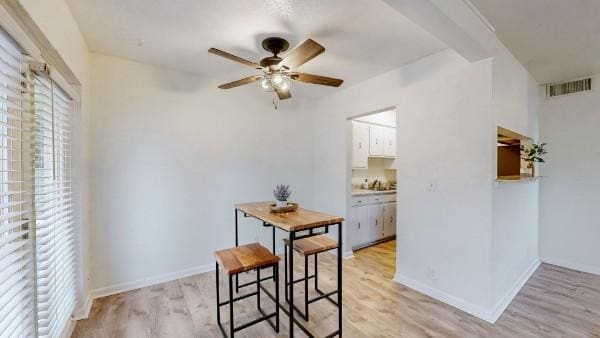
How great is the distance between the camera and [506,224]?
95.3 inches

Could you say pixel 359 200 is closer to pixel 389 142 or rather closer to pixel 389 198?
pixel 389 198

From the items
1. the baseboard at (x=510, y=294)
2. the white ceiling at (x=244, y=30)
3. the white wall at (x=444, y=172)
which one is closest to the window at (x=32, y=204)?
the white ceiling at (x=244, y=30)

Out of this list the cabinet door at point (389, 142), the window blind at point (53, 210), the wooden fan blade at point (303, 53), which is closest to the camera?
the window blind at point (53, 210)

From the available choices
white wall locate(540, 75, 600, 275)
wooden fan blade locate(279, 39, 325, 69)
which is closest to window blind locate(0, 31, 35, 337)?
wooden fan blade locate(279, 39, 325, 69)

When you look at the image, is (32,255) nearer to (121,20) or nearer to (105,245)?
(105,245)

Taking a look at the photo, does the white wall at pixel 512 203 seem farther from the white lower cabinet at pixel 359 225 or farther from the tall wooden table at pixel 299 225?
the white lower cabinet at pixel 359 225

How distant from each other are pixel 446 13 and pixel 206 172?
2.85 metres

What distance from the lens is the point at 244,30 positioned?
2.06m

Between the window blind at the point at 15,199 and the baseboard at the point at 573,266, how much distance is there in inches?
210

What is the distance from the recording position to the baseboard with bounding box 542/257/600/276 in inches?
121

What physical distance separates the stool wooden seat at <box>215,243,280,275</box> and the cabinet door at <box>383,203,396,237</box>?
286cm

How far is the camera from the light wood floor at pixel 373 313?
2.01 m

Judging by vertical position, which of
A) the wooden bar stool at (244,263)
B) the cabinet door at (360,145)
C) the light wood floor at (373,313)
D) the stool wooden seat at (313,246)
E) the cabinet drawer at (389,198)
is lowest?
the light wood floor at (373,313)

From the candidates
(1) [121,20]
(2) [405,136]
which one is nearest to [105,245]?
(1) [121,20]
